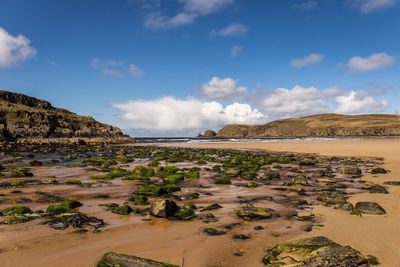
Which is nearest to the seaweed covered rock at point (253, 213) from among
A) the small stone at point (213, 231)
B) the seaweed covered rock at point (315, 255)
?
the small stone at point (213, 231)

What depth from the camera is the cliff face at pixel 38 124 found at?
92375 millimetres

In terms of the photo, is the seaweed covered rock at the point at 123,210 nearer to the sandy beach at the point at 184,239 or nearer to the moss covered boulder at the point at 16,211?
the sandy beach at the point at 184,239

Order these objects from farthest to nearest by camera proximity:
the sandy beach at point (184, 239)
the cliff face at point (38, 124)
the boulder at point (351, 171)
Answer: the cliff face at point (38, 124), the boulder at point (351, 171), the sandy beach at point (184, 239)

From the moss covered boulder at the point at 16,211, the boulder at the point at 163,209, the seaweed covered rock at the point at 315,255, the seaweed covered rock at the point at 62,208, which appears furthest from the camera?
the seaweed covered rock at the point at 62,208

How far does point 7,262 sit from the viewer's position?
7.77 meters

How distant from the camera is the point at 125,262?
741cm

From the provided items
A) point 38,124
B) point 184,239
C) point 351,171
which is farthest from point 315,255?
point 38,124

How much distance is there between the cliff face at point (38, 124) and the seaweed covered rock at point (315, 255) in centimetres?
8643

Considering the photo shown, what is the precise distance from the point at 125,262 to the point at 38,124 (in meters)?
103

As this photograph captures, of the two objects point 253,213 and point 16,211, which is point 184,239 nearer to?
point 253,213

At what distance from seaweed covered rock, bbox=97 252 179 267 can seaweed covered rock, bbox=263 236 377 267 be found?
2.56 meters

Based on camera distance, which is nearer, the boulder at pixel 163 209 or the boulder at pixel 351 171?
the boulder at pixel 163 209

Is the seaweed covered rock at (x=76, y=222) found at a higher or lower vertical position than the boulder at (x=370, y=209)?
higher

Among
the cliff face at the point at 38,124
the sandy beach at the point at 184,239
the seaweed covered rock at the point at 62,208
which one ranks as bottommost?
the sandy beach at the point at 184,239
